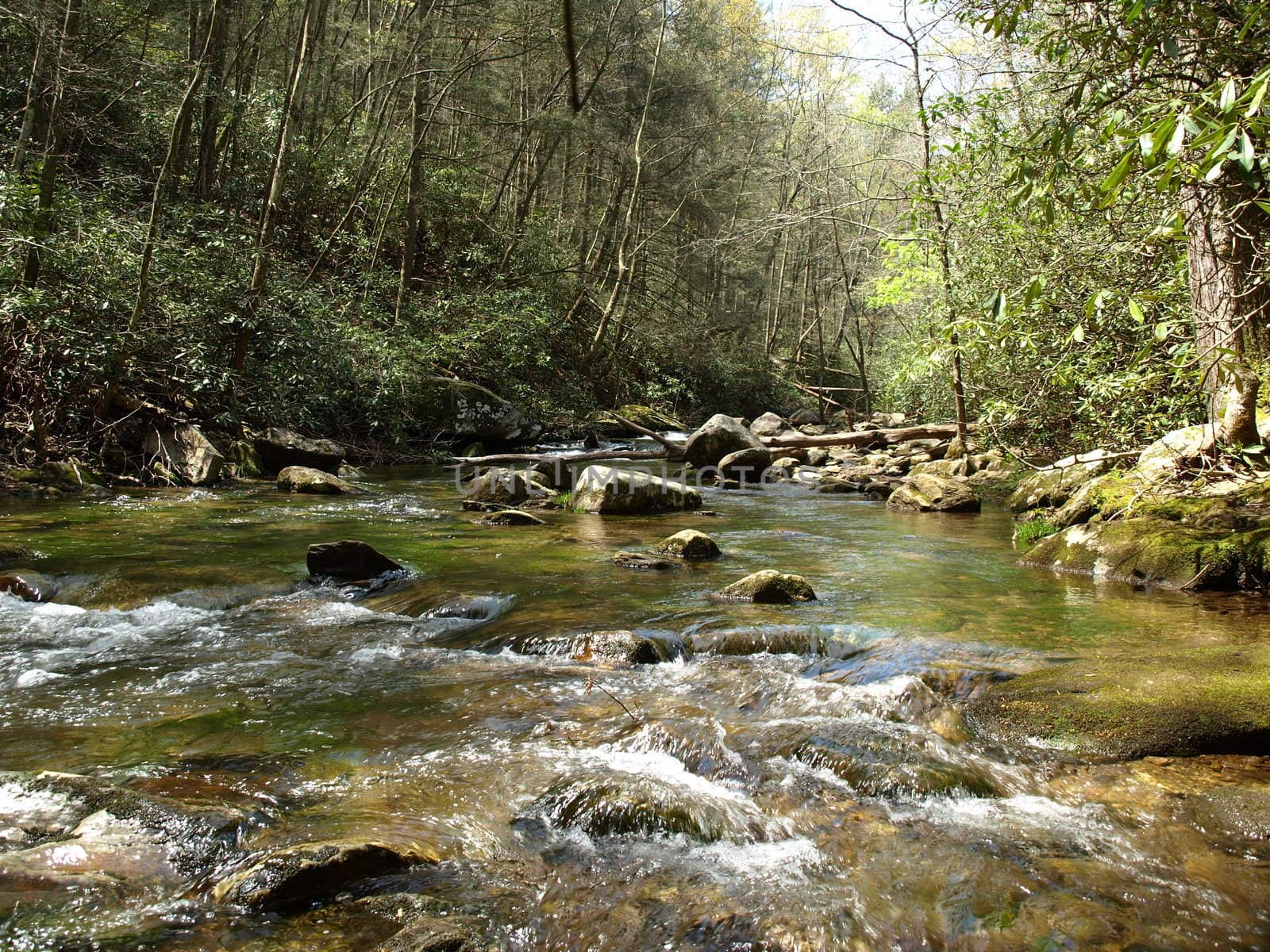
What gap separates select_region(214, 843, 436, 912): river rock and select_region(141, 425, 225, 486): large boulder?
946 centimetres

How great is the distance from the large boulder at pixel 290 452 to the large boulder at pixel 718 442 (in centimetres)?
643

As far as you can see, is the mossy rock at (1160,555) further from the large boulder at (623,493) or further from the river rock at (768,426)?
the river rock at (768,426)

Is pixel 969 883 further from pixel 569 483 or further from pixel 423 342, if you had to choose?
pixel 423 342

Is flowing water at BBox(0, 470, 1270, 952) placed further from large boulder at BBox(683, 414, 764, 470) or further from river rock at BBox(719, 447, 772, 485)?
large boulder at BBox(683, 414, 764, 470)

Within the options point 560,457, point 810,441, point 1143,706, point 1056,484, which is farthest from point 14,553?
point 810,441

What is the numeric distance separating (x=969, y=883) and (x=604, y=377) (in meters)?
19.2

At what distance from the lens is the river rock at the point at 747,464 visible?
14.2 meters

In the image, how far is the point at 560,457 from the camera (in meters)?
12.9

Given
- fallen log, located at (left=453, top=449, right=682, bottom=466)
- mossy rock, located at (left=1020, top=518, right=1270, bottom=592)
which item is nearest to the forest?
mossy rock, located at (left=1020, top=518, right=1270, bottom=592)

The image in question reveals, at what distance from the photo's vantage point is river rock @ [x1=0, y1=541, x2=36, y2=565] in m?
6.31

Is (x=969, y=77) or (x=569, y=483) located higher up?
(x=969, y=77)

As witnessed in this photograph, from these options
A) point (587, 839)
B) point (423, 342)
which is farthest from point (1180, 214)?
point (423, 342)

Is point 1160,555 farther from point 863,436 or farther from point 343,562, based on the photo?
A: point 863,436

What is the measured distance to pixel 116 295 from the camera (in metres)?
10.1
